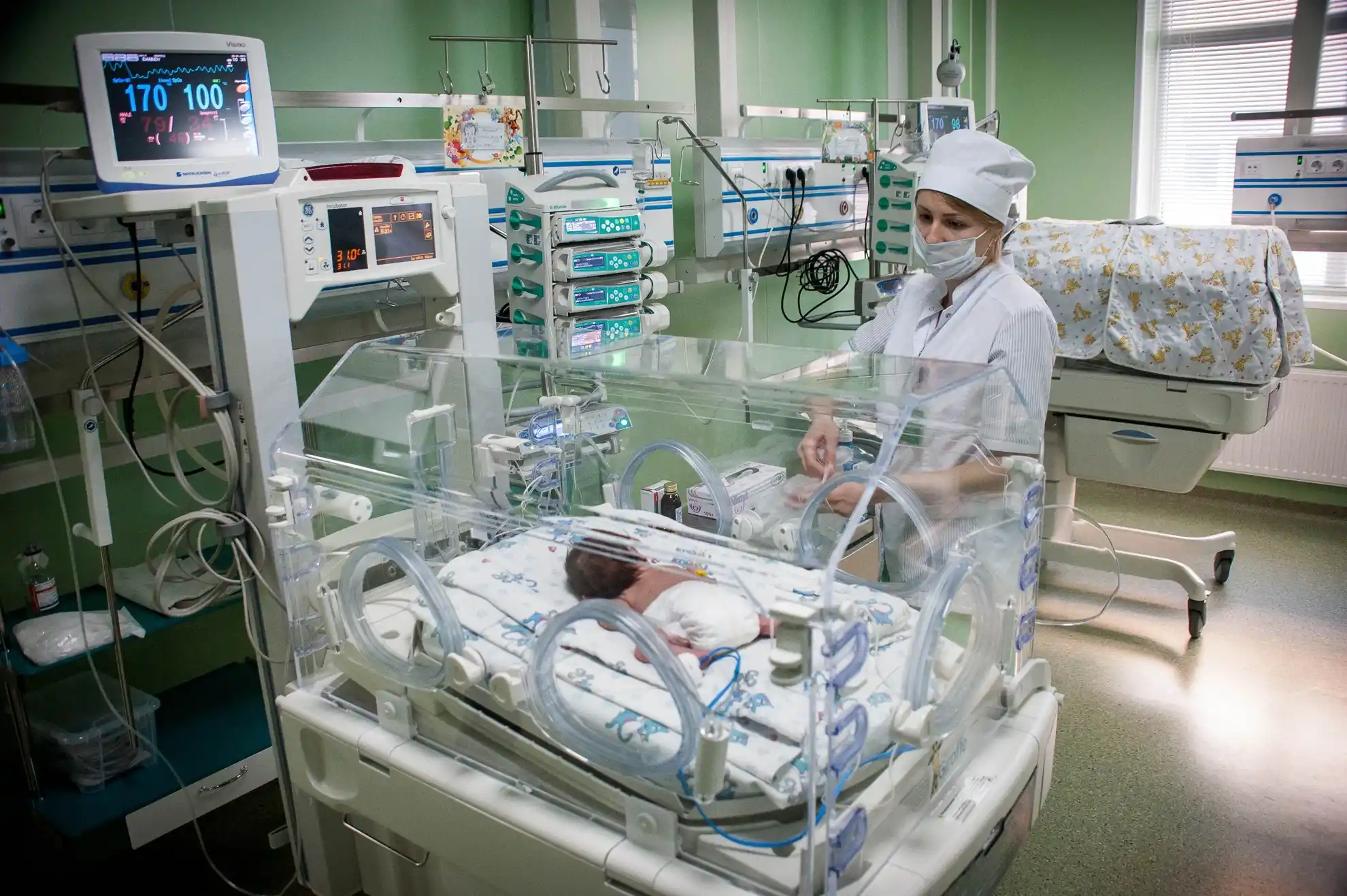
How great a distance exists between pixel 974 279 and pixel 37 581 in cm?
224

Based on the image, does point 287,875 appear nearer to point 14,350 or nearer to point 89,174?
point 14,350

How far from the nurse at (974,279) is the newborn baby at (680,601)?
779 mm

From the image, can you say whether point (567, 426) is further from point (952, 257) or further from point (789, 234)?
point (789, 234)

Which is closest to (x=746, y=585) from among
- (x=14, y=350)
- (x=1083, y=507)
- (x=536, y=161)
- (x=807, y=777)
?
(x=807, y=777)

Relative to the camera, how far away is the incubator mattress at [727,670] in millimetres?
1329

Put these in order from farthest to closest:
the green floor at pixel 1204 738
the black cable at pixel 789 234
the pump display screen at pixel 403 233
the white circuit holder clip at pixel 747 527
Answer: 1. the black cable at pixel 789 234
2. the green floor at pixel 1204 738
3. the pump display screen at pixel 403 233
4. the white circuit holder clip at pixel 747 527

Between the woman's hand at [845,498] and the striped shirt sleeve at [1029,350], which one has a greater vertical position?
the striped shirt sleeve at [1029,350]

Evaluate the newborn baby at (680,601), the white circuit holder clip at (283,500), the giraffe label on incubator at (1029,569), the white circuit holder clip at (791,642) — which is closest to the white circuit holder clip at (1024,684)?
the giraffe label on incubator at (1029,569)

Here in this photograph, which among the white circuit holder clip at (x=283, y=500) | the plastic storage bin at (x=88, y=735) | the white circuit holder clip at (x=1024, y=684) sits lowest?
the plastic storage bin at (x=88, y=735)

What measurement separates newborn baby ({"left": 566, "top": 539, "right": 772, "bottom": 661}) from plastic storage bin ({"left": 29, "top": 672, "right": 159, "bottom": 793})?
4.55 feet

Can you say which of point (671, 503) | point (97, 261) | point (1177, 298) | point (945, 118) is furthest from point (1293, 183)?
point (97, 261)

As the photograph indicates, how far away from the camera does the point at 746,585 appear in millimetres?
1376

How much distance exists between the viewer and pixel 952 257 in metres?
2.25

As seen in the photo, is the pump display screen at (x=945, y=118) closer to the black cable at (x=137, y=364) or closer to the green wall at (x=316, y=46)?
the green wall at (x=316, y=46)
